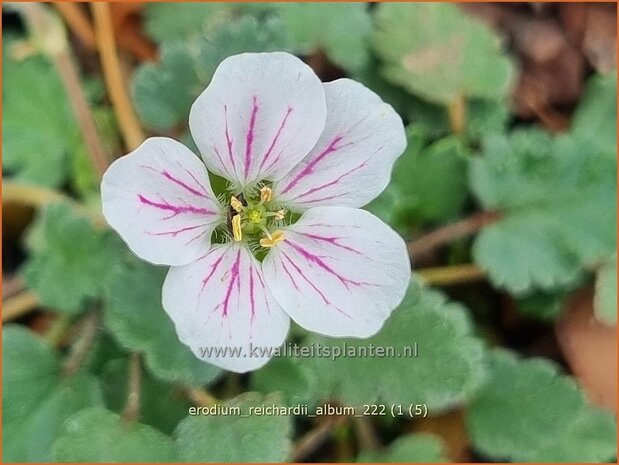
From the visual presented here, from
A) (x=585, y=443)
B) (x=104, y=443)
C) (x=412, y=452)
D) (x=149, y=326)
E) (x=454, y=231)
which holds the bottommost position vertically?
(x=585, y=443)

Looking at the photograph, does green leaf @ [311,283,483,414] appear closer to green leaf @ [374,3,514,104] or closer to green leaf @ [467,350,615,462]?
green leaf @ [467,350,615,462]

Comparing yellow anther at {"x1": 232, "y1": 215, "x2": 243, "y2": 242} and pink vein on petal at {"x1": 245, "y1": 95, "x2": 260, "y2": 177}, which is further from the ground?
pink vein on petal at {"x1": 245, "y1": 95, "x2": 260, "y2": 177}

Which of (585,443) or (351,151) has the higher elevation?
(351,151)

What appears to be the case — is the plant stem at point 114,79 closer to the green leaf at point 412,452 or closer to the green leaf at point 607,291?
the green leaf at point 412,452

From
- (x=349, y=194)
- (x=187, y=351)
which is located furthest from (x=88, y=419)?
(x=349, y=194)

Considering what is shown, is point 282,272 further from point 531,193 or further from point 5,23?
point 5,23

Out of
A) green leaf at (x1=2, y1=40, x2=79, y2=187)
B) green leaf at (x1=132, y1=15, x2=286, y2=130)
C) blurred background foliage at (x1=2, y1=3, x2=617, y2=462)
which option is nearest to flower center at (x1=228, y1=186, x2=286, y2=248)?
A: blurred background foliage at (x1=2, y1=3, x2=617, y2=462)

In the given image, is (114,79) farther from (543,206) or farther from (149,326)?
(543,206)

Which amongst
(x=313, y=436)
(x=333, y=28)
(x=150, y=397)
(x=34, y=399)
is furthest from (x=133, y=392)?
(x=333, y=28)

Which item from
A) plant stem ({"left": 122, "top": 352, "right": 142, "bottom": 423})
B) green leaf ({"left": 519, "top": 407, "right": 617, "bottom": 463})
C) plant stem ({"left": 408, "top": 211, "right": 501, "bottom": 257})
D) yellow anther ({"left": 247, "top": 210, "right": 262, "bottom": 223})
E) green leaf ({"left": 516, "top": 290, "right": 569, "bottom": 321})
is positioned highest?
yellow anther ({"left": 247, "top": 210, "right": 262, "bottom": 223})
